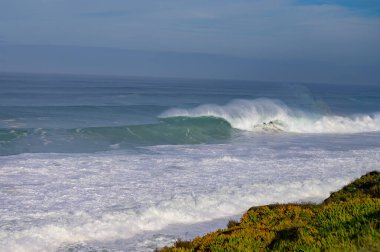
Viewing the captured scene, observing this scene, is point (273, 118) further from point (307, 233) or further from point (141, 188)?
point (307, 233)

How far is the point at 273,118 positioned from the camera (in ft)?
137

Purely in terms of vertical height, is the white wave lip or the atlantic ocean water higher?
the white wave lip

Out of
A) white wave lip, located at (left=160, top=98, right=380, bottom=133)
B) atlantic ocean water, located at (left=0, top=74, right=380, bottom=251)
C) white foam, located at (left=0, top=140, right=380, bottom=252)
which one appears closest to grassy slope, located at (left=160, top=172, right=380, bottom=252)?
atlantic ocean water, located at (left=0, top=74, right=380, bottom=251)

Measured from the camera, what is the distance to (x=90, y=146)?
25.2 metres

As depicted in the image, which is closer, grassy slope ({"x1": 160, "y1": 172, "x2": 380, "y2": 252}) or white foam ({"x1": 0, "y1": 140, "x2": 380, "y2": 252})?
grassy slope ({"x1": 160, "y1": 172, "x2": 380, "y2": 252})

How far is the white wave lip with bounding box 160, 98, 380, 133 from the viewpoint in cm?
4012

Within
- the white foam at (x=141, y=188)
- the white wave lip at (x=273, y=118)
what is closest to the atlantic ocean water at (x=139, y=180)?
the white foam at (x=141, y=188)

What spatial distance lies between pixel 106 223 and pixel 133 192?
2913 mm

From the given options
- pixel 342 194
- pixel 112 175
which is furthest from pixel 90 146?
pixel 342 194

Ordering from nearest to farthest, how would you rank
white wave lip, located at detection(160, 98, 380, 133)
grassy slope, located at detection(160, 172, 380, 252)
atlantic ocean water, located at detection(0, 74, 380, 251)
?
grassy slope, located at detection(160, 172, 380, 252) → atlantic ocean water, located at detection(0, 74, 380, 251) → white wave lip, located at detection(160, 98, 380, 133)

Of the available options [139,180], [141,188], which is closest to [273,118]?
[139,180]

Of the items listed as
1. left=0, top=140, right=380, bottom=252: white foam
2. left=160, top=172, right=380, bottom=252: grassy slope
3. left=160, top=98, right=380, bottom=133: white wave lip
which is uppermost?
left=160, top=98, right=380, bottom=133: white wave lip

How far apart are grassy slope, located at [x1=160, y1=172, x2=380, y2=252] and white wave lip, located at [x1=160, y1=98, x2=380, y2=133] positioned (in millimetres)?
30608

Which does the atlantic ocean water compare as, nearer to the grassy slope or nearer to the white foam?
the white foam
